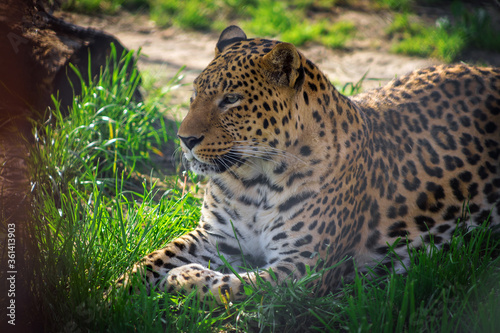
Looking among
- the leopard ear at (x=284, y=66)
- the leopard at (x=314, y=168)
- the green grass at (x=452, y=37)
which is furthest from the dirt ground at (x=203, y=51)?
the leopard ear at (x=284, y=66)

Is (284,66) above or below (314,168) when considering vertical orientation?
above

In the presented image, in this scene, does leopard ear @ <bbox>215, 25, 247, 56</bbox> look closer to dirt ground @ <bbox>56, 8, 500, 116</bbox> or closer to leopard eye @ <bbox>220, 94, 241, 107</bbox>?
leopard eye @ <bbox>220, 94, 241, 107</bbox>

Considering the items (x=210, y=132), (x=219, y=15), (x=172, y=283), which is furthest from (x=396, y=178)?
(x=219, y=15)

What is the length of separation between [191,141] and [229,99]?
16.3 inches

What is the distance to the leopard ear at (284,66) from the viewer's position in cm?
376

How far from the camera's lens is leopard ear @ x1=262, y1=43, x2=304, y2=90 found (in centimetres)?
376

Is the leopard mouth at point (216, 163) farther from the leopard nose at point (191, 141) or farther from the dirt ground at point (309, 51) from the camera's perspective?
the dirt ground at point (309, 51)

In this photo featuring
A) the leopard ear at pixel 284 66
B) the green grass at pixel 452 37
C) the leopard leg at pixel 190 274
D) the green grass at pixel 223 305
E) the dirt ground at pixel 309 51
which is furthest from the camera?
the green grass at pixel 452 37

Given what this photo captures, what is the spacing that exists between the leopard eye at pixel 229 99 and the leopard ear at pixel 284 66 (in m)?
0.27

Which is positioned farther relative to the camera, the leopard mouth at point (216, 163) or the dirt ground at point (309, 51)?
the dirt ground at point (309, 51)

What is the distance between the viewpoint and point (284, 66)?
384cm

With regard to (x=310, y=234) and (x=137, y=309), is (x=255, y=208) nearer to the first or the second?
(x=310, y=234)

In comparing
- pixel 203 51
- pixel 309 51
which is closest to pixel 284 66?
pixel 309 51

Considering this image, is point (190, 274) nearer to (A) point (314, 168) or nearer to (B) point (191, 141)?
(B) point (191, 141)
